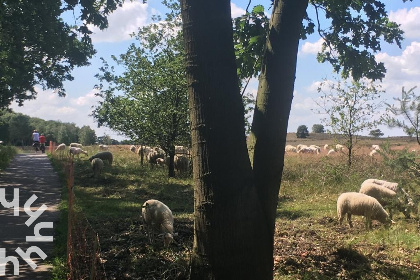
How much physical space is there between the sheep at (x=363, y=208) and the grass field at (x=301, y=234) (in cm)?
23

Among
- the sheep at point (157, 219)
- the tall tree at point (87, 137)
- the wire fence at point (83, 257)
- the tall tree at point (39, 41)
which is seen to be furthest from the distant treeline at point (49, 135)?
the wire fence at point (83, 257)

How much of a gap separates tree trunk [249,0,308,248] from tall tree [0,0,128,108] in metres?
6.39

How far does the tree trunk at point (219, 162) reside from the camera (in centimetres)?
374

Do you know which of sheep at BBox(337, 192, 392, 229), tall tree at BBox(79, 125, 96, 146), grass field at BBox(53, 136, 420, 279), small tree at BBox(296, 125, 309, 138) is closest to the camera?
grass field at BBox(53, 136, 420, 279)

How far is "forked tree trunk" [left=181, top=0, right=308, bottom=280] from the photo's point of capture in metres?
3.74

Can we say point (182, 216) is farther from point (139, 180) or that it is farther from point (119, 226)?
point (139, 180)

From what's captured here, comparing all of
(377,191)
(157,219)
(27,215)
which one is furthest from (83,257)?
(377,191)

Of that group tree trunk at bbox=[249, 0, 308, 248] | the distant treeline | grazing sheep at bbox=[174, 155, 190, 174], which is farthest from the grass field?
the distant treeline

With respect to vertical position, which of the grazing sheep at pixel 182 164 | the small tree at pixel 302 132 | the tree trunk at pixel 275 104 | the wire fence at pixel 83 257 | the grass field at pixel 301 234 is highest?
the small tree at pixel 302 132

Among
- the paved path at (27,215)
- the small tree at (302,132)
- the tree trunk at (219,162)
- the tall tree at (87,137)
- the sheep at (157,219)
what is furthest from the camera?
the small tree at (302,132)

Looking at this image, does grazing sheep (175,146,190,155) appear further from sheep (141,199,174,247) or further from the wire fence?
the wire fence

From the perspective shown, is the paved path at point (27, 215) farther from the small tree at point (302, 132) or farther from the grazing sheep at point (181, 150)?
the small tree at point (302, 132)

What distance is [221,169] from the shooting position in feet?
12.4

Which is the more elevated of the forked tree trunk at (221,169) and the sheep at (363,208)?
the forked tree trunk at (221,169)
